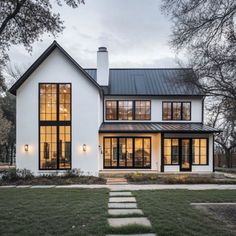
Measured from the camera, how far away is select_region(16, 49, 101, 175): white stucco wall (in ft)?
54.4

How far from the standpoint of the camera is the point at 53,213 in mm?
7285

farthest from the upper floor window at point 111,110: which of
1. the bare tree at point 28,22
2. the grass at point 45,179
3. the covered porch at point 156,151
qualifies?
the bare tree at point 28,22

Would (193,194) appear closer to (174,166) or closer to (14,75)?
(174,166)

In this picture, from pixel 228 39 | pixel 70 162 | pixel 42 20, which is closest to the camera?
pixel 228 39

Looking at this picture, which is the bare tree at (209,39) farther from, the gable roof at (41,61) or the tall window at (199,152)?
the tall window at (199,152)

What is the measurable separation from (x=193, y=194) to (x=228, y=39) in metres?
6.08

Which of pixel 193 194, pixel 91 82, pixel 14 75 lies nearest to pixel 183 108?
pixel 91 82

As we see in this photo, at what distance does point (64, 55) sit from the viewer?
16.7 m

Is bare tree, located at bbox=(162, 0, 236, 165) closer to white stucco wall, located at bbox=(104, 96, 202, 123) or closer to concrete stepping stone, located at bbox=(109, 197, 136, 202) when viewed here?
concrete stepping stone, located at bbox=(109, 197, 136, 202)

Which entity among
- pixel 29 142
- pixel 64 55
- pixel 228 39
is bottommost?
pixel 29 142

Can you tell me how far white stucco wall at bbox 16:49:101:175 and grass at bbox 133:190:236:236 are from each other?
6966mm

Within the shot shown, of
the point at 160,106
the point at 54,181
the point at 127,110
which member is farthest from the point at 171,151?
the point at 54,181

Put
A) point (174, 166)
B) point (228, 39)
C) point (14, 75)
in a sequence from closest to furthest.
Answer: point (228, 39)
point (174, 166)
point (14, 75)

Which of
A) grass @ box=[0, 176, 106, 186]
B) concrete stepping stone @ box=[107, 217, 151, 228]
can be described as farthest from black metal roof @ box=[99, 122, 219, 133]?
concrete stepping stone @ box=[107, 217, 151, 228]
